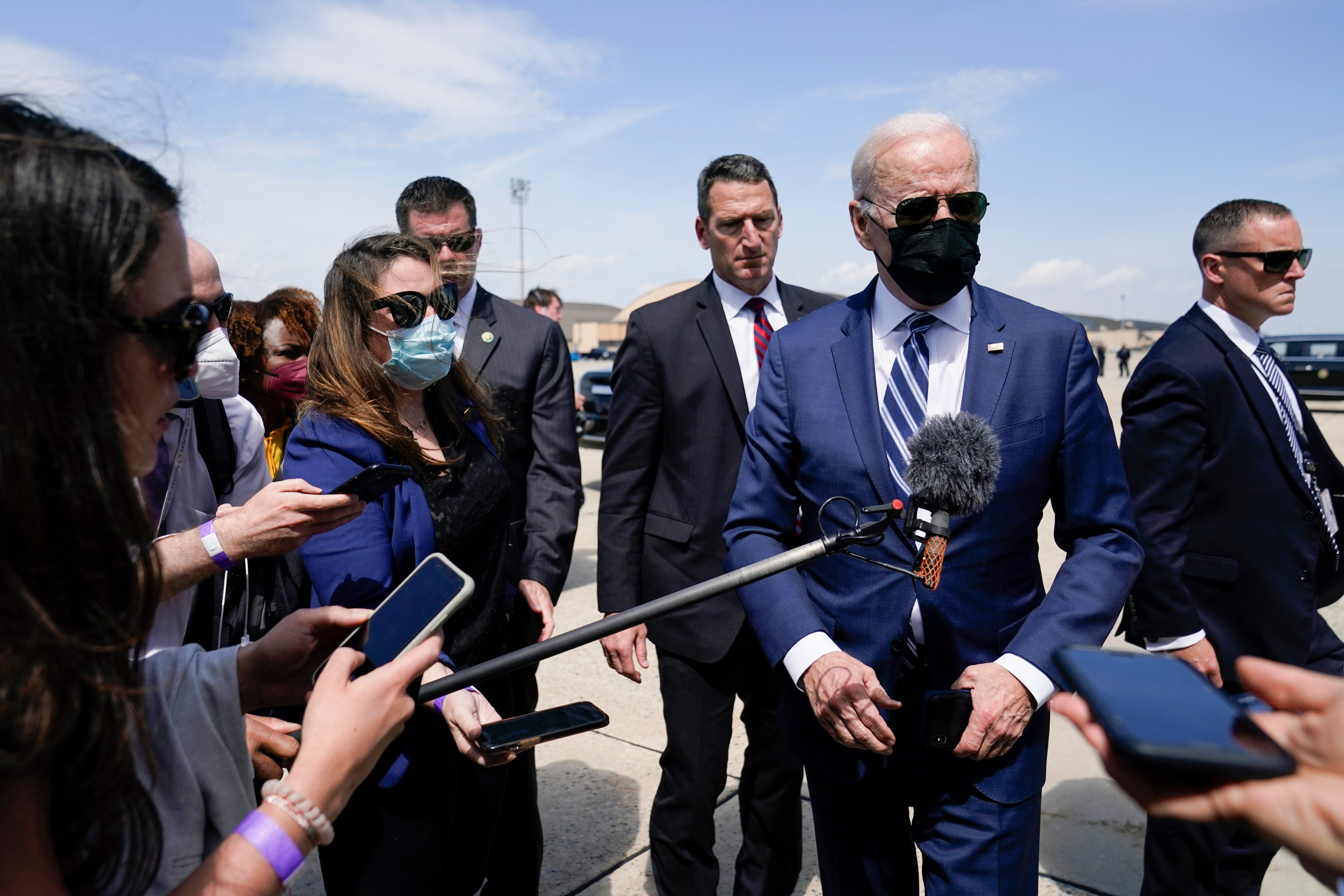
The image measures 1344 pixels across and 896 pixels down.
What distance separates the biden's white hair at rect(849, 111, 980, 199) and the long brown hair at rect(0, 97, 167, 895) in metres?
1.82

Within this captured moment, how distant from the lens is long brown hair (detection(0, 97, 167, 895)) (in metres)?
1.05

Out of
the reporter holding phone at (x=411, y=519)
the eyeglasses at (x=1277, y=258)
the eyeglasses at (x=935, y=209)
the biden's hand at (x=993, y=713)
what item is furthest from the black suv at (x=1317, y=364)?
the reporter holding phone at (x=411, y=519)

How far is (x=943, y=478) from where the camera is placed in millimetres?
1922

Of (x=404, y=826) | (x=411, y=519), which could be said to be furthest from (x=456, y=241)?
(x=404, y=826)

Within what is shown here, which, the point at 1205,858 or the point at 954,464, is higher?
the point at 954,464

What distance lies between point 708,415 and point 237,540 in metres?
1.72

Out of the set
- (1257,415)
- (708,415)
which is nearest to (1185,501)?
(1257,415)

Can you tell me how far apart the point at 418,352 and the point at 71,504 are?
161cm

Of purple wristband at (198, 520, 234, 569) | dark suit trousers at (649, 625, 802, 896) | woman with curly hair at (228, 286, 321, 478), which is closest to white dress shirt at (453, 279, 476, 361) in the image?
woman with curly hair at (228, 286, 321, 478)

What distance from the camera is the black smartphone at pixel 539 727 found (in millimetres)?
1783

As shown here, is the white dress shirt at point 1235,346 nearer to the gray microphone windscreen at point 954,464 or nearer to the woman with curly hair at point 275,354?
the gray microphone windscreen at point 954,464

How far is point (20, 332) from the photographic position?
1049 mm

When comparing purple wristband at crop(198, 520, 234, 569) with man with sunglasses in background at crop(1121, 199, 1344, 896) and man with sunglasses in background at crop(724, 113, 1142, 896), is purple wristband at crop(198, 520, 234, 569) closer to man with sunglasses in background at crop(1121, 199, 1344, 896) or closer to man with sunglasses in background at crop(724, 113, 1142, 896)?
man with sunglasses in background at crop(724, 113, 1142, 896)

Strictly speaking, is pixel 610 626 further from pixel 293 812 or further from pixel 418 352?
pixel 418 352
